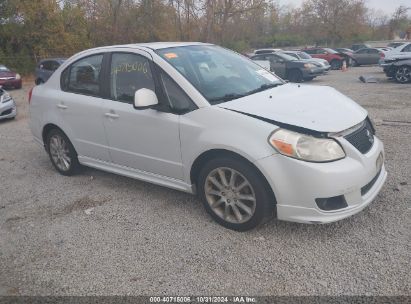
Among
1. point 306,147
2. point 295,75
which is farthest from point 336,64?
point 306,147

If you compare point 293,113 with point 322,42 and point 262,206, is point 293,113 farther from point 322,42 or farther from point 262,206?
point 322,42

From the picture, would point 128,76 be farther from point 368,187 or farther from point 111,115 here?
point 368,187

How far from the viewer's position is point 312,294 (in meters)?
2.62

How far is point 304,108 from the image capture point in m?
3.36

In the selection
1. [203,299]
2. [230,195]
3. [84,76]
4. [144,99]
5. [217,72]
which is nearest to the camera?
[203,299]

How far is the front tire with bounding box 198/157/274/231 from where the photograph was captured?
3.21m

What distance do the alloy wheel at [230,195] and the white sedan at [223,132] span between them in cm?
1

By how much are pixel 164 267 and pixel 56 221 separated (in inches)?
59.2

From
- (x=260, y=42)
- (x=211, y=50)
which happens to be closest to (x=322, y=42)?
(x=260, y=42)

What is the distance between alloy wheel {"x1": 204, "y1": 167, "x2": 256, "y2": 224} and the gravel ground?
0.56 ft

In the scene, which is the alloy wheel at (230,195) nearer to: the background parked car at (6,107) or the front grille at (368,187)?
the front grille at (368,187)

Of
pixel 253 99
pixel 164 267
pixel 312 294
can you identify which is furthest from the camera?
pixel 253 99

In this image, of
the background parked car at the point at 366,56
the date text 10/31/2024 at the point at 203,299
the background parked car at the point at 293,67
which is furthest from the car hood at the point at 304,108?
the background parked car at the point at 366,56

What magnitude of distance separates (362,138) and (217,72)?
5.20 ft
